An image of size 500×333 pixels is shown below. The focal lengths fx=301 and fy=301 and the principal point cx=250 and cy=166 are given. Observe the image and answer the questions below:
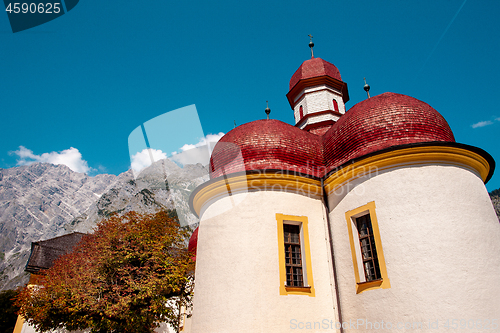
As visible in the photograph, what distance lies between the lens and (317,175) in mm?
10789

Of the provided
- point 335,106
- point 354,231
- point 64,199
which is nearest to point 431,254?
point 354,231

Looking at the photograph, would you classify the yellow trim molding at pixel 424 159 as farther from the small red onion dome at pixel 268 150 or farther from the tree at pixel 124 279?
the tree at pixel 124 279

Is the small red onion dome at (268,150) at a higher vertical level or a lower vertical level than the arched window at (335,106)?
lower

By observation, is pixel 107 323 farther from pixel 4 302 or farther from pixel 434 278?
pixel 4 302

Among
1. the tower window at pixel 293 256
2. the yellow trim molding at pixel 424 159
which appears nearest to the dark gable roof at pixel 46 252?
the tower window at pixel 293 256

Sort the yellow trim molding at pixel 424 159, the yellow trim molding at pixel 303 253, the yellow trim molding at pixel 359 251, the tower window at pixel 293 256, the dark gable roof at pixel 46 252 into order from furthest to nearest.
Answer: the dark gable roof at pixel 46 252, the tower window at pixel 293 256, the yellow trim molding at pixel 303 253, the yellow trim molding at pixel 424 159, the yellow trim molding at pixel 359 251

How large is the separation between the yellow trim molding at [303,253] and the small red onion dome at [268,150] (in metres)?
1.74

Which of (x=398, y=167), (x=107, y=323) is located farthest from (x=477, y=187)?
(x=107, y=323)

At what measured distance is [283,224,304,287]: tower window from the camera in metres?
9.17

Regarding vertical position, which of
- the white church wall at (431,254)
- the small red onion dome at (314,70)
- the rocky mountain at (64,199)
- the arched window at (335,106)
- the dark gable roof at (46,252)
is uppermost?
the rocky mountain at (64,199)

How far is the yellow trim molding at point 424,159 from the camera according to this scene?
27.4 ft

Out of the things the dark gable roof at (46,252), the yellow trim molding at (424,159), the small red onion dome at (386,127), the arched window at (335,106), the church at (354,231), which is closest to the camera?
the church at (354,231)

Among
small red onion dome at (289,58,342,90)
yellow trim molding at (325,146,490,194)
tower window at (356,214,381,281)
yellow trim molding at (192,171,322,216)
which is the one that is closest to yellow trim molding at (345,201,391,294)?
tower window at (356,214,381,281)

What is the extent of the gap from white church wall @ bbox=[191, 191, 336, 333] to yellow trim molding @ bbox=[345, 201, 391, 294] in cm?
98
